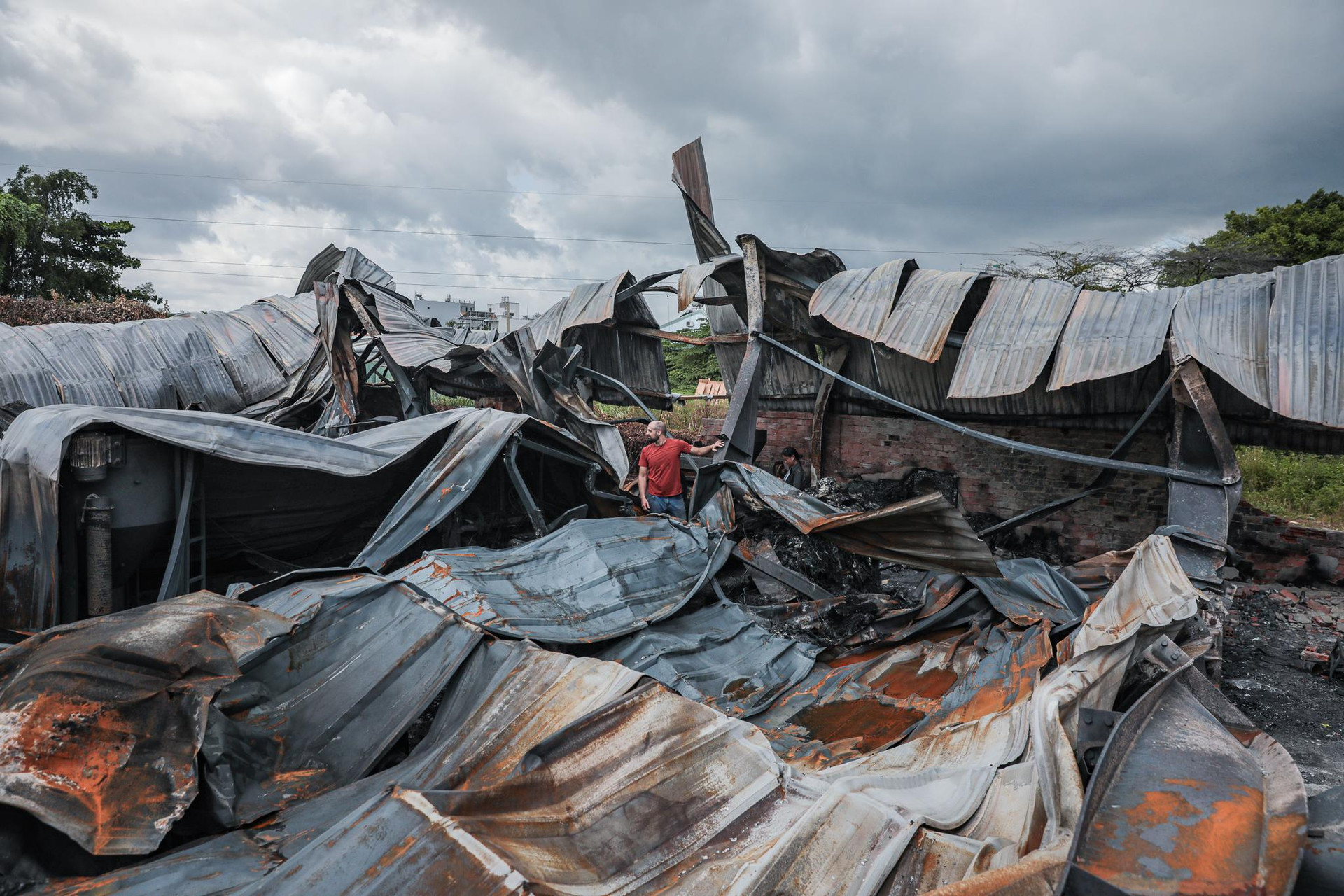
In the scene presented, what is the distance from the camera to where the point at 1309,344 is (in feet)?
15.5

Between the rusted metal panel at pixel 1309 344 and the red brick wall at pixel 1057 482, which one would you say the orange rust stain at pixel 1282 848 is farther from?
the red brick wall at pixel 1057 482

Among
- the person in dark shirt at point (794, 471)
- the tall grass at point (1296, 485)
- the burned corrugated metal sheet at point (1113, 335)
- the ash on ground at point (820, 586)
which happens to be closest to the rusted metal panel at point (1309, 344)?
the burned corrugated metal sheet at point (1113, 335)

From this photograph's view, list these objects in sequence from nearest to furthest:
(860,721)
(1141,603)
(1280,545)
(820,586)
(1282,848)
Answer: (1282,848), (1141,603), (860,721), (820,586), (1280,545)

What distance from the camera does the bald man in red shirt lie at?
629 centimetres

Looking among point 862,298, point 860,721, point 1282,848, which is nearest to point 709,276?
point 862,298

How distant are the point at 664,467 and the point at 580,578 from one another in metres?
2.15

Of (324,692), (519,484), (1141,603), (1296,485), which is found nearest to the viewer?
(324,692)

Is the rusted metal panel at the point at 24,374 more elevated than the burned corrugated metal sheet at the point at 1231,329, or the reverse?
the burned corrugated metal sheet at the point at 1231,329

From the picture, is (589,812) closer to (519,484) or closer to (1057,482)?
(519,484)

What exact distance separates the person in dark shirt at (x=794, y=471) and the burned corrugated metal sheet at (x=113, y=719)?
7.17 m

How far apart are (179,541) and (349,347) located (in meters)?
5.91

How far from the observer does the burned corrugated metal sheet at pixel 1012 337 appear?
5.69m

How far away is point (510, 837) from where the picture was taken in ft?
6.39

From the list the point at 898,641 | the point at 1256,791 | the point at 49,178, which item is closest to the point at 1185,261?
the point at 898,641
